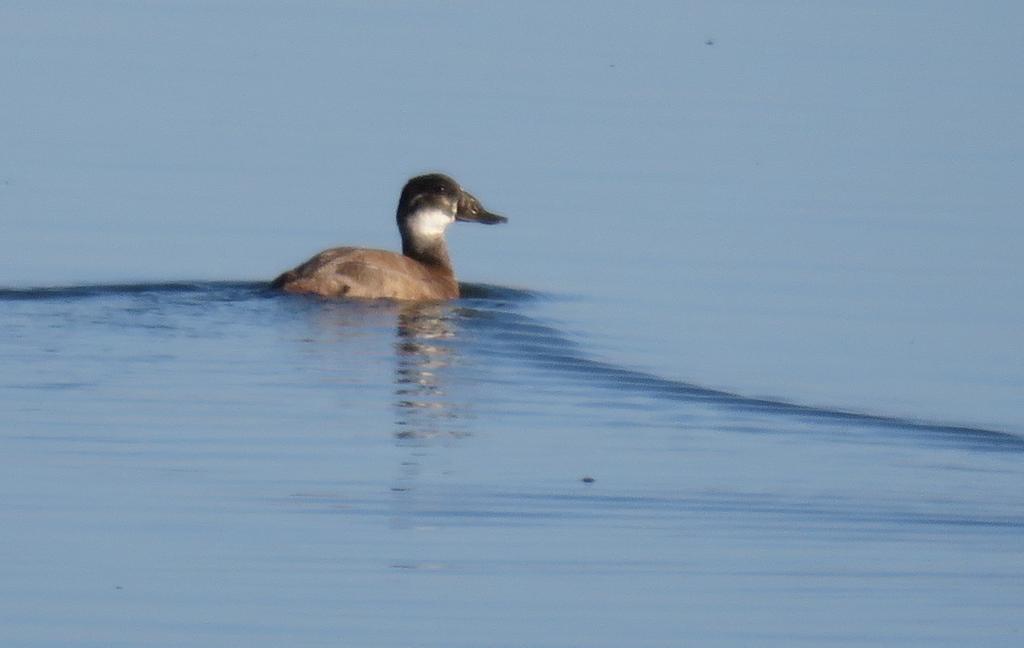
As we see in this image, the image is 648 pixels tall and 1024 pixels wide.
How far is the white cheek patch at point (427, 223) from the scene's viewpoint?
1548 centimetres

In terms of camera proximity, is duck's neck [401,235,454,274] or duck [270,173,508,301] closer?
→ duck [270,173,508,301]

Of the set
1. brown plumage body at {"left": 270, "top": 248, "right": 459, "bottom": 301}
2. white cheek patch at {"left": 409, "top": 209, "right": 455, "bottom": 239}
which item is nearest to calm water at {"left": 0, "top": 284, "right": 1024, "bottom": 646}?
brown plumage body at {"left": 270, "top": 248, "right": 459, "bottom": 301}

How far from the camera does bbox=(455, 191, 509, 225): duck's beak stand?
1581 centimetres

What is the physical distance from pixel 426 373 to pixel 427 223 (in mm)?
3667

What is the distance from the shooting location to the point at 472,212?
1588 centimetres

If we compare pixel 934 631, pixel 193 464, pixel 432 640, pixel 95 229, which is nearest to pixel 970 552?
pixel 934 631

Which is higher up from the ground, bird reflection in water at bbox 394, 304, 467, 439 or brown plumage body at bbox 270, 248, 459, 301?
brown plumage body at bbox 270, 248, 459, 301

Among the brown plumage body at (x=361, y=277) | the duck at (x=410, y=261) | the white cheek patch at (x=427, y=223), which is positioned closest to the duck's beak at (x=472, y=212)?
the duck at (x=410, y=261)

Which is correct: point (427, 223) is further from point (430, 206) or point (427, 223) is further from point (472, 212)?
point (472, 212)

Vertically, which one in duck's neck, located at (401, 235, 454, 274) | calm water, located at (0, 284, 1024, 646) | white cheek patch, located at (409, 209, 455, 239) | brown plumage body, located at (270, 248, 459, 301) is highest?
white cheek patch, located at (409, 209, 455, 239)

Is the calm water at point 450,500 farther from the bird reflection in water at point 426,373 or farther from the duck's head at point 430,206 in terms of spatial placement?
the duck's head at point 430,206

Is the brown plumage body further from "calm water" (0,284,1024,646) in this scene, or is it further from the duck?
"calm water" (0,284,1024,646)

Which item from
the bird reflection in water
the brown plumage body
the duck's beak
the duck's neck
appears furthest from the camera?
the duck's beak

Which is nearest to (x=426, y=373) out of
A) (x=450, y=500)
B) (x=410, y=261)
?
(x=410, y=261)
